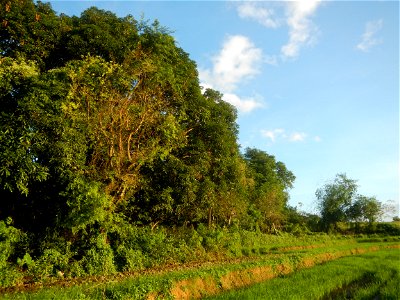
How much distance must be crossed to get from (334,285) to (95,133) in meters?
10.4

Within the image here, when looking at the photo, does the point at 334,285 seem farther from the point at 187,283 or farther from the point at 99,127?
the point at 99,127

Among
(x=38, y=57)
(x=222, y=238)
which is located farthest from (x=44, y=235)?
(x=222, y=238)

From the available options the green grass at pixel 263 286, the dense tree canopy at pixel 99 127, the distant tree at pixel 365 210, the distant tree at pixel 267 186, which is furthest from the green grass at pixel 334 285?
the distant tree at pixel 365 210

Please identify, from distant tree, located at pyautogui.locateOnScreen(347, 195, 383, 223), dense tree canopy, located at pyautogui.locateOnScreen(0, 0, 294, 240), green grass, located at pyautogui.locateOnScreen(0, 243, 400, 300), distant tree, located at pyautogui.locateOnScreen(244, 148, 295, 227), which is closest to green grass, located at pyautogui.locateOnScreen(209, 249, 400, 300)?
green grass, located at pyautogui.locateOnScreen(0, 243, 400, 300)

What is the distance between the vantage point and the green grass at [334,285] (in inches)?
348

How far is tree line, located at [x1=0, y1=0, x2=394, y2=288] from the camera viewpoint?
10.6m

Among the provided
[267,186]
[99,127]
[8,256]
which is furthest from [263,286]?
[267,186]

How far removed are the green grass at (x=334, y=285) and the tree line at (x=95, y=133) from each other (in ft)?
21.7

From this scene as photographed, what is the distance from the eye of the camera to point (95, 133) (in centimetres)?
1317

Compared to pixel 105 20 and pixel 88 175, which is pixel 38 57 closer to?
pixel 105 20

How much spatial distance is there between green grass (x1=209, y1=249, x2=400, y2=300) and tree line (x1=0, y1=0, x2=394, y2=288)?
6.63m

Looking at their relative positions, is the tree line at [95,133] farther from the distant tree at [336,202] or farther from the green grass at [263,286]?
the distant tree at [336,202]

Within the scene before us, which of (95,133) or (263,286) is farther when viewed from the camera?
Answer: (95,133)

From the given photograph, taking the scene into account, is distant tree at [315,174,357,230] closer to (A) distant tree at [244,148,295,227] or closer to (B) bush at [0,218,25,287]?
(A) distant tree at [244,148,295,227]
